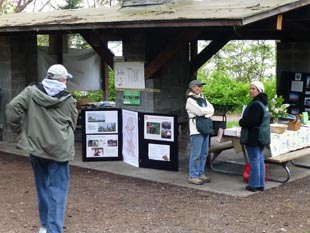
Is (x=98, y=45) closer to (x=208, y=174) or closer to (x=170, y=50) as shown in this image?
(x=170, y=50)

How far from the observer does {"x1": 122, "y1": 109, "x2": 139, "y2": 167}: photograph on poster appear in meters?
9.15

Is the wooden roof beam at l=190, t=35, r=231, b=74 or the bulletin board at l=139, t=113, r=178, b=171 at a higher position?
the wooden roof beam at l=190, t=35, r=231, b=74

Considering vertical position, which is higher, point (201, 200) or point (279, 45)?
point (279, 45)

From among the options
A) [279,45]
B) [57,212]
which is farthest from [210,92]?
[57,212]

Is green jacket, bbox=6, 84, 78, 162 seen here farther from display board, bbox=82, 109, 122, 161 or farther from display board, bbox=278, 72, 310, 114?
display board, bbox=278, 72, 310, 114

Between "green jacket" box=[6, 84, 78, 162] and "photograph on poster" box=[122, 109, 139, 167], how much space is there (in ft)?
13.7

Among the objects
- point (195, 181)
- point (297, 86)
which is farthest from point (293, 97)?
point (195, 181)

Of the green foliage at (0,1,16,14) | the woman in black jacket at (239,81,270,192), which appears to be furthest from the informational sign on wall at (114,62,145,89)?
the green foliage at (0,1,16,14)

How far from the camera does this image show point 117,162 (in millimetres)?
9688

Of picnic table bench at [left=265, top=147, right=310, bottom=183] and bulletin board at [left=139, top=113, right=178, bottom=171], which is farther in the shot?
bulletin board at [left=139, top=113, right=178, bottom=171]

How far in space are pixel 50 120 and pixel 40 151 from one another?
0.95 feet

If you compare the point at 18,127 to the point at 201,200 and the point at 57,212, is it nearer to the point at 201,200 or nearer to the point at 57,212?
the point at 57,212

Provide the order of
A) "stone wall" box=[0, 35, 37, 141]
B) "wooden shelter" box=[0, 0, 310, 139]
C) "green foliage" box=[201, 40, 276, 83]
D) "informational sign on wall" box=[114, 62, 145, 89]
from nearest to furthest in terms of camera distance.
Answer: "wooden shelter" box=[0, 0, 310, 139], "informational sign on wall" box=[114, 62, 145, 89], "stone wall" box=[0, 35, 37, 141], "green foliage" box=[201, 40, 276, 83]

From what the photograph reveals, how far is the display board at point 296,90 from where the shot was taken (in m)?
12.4
